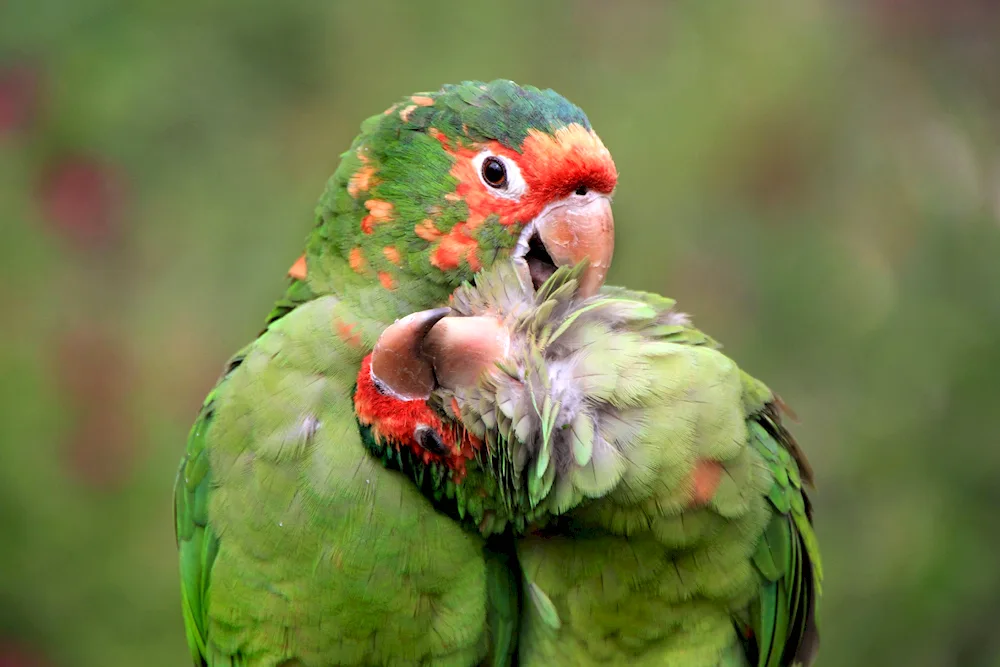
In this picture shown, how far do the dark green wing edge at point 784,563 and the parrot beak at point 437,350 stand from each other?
0.59 m

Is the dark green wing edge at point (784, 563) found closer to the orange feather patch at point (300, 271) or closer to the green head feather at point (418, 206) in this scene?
the green head feather at point (418, 206)

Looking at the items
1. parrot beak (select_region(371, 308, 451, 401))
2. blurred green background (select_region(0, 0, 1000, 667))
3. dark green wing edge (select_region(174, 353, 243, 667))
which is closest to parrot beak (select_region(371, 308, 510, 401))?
parrot beak (select_region(371, 308, 451, 401))

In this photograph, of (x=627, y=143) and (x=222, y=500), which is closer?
(x=222, y=500)

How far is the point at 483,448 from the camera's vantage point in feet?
5.14

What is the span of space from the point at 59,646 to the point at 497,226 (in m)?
2.80

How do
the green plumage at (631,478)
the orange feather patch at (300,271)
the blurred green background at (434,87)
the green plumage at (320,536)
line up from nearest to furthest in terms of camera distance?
the green plumage at (631,478), the green plumage at (320,536), the orange feather patch at (300,271), the blurred green background at (434,87)

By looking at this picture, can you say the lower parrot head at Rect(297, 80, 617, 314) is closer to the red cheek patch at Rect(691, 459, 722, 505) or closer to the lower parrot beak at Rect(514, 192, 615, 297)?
the lower parrot beak at Rect(514, 192, 615, 297)

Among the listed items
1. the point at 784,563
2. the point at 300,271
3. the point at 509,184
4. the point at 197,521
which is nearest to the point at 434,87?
the point at 300,271

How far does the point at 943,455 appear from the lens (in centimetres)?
328

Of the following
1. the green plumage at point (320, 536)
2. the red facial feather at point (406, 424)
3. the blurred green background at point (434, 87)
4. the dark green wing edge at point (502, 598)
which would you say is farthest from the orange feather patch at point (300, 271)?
the blurred green background at point (434, 87)

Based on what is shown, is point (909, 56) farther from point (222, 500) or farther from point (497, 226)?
point (222, 500)

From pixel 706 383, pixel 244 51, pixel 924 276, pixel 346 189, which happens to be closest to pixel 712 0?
pixel 924 276

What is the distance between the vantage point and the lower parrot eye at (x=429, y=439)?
1.58m

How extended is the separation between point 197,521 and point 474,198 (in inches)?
36.4
